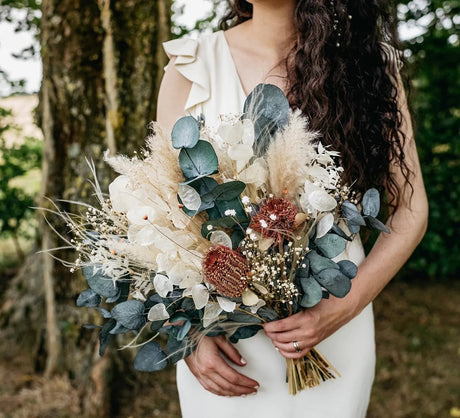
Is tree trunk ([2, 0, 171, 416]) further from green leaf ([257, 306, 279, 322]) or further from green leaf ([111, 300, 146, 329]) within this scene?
green leaf ([257, 306, 279, 322])

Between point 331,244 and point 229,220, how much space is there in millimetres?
271

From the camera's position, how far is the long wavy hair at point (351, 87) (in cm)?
162

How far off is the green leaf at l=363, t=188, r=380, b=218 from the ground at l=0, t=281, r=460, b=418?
248 cm

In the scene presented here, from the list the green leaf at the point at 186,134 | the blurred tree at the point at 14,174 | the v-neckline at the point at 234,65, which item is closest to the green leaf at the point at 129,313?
the green leaf at the point at 186,134

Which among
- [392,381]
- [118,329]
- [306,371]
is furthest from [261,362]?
[392,381]

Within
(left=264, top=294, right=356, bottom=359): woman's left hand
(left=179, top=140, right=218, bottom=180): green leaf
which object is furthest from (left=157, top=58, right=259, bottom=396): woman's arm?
(left=179, top=140, right=218, bottom=180): green leaf

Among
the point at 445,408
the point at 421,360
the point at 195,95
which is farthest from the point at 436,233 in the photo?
the point at 195,95

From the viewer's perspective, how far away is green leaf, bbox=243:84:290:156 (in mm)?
1254

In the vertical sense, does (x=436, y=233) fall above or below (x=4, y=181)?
below

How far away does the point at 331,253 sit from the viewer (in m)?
1.23

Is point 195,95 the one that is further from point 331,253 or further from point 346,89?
point 331,253

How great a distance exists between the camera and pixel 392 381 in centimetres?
371

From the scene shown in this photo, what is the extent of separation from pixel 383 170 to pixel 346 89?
0.31 metres

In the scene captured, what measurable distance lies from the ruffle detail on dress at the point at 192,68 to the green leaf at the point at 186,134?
0.53 metres
